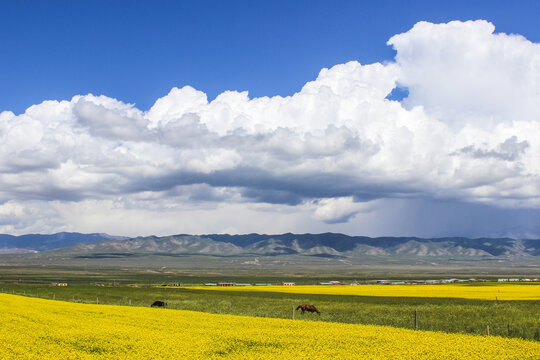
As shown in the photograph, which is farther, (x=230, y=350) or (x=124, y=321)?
(x=124, y=321)

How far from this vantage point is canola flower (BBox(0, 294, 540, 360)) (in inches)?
1109

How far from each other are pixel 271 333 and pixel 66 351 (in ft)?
46.3

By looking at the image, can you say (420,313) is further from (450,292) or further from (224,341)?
(450,292)

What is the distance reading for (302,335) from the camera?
117 feet

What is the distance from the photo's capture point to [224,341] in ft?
105

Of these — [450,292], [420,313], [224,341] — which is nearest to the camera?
[224,341]

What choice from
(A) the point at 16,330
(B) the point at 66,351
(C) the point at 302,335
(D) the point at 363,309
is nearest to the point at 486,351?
(C) the point at 302,335

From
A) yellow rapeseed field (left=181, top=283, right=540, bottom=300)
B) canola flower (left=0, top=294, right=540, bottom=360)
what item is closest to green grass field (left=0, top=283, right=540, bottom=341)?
canola flower (left=0, top=294, right=540, bottom=360)

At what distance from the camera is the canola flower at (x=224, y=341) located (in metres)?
28.2

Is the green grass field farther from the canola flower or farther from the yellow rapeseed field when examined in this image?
the yellow rapeseed field

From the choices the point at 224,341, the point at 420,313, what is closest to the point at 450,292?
the point at 420,313

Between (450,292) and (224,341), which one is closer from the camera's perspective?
(224,341)

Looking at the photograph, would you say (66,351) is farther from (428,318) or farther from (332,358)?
(428,318)

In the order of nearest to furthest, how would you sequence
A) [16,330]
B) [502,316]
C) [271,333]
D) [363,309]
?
1. [16,330]
2. [271,333]
3. [502,316]
4. [363,309]
